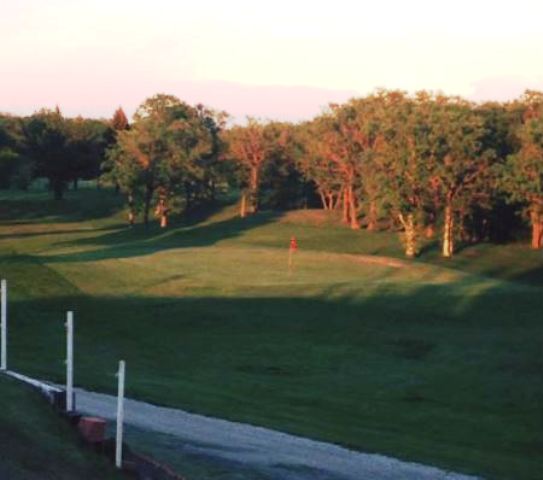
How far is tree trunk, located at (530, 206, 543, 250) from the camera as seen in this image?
78694mm

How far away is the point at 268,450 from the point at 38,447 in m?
5.40

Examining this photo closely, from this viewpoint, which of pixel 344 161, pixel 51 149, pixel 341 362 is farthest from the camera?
pixel 51 149

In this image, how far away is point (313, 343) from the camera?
32.0 meters

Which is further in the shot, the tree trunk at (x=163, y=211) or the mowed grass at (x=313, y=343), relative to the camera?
the tree trunk at (x=163, y=211)

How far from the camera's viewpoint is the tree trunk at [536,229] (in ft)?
258

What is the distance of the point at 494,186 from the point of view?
2936 inches

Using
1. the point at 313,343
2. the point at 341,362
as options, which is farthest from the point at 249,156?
the point at 341,362

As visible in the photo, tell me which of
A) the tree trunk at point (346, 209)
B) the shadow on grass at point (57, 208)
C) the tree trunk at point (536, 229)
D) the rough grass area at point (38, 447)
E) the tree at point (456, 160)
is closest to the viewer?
the rough grass area at point (38, 447)

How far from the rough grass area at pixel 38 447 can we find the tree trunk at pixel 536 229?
70.0m

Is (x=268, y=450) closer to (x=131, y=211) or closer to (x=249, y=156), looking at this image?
(x=131, y=211)

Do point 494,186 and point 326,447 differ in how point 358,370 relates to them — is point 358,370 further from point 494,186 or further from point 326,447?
point 494,186

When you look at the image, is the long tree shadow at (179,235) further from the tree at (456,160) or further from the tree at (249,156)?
the tree at (456,160)

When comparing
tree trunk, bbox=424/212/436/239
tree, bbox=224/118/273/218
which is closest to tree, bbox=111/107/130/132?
tree, bbox=224/118/273/218

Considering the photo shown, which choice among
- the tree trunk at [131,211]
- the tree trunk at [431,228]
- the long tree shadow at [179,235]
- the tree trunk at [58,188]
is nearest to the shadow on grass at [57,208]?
the tree trunk at [58,188]
